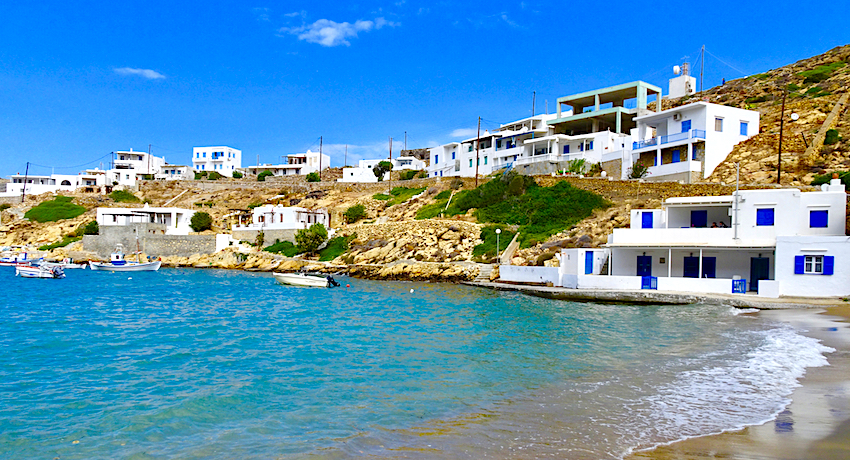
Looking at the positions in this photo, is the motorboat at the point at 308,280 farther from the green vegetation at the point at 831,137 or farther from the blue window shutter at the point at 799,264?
the green vegetation at the point at 831,137

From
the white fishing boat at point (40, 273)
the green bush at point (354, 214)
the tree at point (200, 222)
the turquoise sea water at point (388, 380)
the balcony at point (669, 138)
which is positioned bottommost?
the white fishing boat at point (40, 273)

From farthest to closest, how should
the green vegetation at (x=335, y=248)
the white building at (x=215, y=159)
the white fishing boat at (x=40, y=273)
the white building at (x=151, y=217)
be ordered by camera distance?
the white building at (x=215, y=159)
the white building at (x=151, y=217)
the green vegetation at (x=335, y=248)
the white fishing boat at (x=40, y=273)

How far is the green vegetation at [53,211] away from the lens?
232 ft

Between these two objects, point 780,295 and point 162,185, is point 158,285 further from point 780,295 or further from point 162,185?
point 162,185

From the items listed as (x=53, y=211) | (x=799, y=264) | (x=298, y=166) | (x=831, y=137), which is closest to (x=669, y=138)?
(x=831, y=137)

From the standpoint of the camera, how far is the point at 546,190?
48438mm

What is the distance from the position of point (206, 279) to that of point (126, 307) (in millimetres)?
17127

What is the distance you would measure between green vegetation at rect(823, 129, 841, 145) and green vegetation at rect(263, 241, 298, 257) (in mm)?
47030

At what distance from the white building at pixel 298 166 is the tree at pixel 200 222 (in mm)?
35615

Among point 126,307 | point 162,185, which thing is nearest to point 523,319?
point 126,307

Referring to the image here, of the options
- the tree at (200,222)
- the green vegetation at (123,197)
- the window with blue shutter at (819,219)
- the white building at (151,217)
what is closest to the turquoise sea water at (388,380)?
the window with blue shutter at (819,219)

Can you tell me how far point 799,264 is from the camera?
77.4ft

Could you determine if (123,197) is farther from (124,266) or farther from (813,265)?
(813,265)

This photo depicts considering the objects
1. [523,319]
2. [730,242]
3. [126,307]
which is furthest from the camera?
[126,307]
